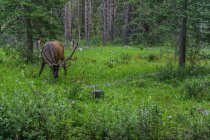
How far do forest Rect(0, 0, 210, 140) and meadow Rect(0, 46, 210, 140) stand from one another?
0.08ft

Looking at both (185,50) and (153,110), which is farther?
(185,50)

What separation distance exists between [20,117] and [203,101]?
8.02 m

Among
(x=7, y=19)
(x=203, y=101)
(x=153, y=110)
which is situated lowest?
(x=203, y=101)

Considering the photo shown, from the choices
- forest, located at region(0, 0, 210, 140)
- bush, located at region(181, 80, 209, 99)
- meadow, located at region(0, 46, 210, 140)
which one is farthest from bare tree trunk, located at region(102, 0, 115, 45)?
bush, located at region(181, 80, 209, 99)

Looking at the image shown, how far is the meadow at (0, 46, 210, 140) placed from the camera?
8758 mm

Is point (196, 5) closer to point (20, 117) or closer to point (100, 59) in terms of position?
point (100, 59)

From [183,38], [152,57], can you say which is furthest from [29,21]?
[152,57]

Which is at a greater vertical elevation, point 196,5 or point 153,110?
point 196,5

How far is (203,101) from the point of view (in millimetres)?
14312

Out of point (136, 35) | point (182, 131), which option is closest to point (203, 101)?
point (182, 131)

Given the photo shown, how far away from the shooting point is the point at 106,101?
13.4m

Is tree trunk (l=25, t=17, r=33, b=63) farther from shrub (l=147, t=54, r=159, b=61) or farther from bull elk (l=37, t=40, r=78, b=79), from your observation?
shrub (l=147, t=54, r=159, b=61)

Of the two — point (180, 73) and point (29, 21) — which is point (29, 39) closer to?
point (29, 21)

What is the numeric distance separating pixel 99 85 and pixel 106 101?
3.57 metres
